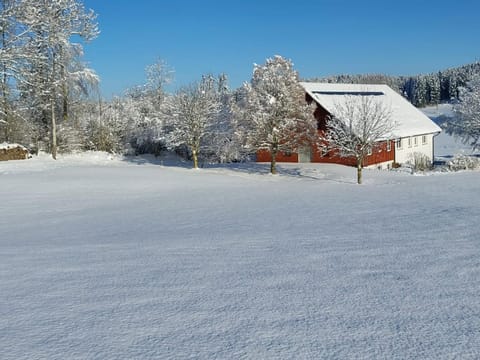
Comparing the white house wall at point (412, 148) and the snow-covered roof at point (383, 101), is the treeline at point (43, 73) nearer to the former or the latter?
the snow-covered roof at point (383, 101)

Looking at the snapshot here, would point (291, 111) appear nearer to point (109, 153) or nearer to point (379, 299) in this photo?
point (109, 153)

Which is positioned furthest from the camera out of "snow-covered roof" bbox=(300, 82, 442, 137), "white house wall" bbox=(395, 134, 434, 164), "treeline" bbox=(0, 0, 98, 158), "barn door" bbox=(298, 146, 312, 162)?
"white house wall" bbox=(395, 134, 434, 164)

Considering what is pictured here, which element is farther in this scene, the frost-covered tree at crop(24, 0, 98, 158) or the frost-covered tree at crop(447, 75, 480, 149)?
the frost-covered tree at crop(447, 75, 480, 149)

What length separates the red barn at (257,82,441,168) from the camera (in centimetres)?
3105

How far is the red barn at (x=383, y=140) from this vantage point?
31.0 m

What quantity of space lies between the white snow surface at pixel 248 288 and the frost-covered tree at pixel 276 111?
16211 millimetres

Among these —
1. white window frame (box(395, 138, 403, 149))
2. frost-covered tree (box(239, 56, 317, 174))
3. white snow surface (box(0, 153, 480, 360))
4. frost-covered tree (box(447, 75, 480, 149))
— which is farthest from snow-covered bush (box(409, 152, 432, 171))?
white snow surface (box(0, 153, 480, 360))

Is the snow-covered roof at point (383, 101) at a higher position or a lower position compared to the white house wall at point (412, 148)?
higher

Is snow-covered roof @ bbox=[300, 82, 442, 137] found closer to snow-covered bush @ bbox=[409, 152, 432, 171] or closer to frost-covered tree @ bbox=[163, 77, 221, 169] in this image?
snow-covered bush @ bbox=[409, 152, 432, 171]

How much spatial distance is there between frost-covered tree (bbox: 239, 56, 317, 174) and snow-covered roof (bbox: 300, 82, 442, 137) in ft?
12.1

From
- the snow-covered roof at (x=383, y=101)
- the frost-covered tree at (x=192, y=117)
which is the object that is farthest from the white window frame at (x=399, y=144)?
the frost-covered tree at (x=192, y=117)

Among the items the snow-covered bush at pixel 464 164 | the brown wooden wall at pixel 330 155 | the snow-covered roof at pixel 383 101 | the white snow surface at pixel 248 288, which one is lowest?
the white snow surface at pixel 248 288

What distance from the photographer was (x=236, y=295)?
3859 mm

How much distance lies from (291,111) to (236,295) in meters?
22.3
